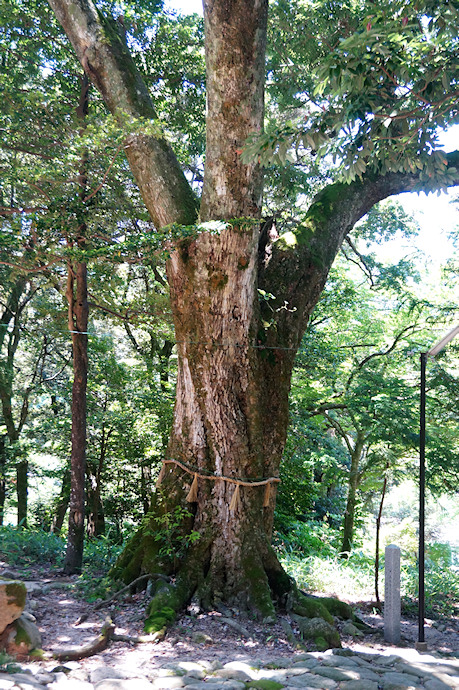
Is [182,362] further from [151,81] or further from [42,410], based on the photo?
[42,410]

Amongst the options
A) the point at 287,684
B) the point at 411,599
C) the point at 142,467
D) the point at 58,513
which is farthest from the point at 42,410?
the point at 287,684

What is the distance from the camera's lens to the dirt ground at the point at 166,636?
389 centimetres

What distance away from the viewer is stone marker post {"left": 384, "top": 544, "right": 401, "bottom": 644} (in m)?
5.13

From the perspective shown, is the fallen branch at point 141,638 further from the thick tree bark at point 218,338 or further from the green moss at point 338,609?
the green moss at point 338,609

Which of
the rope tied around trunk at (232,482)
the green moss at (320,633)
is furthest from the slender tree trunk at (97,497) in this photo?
the green moss at (320,633)

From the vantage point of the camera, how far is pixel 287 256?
241 inches

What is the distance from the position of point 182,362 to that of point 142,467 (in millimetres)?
5023

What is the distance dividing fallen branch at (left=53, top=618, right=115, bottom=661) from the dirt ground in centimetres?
6

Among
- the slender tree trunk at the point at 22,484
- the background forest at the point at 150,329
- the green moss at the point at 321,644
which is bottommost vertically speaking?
the green moss at the point at 321,644

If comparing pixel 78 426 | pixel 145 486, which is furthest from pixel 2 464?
pixel 78 426

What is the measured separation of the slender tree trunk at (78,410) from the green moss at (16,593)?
240 cm

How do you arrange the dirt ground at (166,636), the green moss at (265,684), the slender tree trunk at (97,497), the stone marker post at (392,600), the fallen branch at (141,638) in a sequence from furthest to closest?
the slender tree trunk at (97,497), the stone marker post at (392,600), the fallen branch at (141,638), the dirt ground at (166,636), the green moss at (265,684)

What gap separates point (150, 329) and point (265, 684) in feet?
19.5

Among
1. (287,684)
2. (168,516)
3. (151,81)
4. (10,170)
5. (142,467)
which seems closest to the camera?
(287,684)
